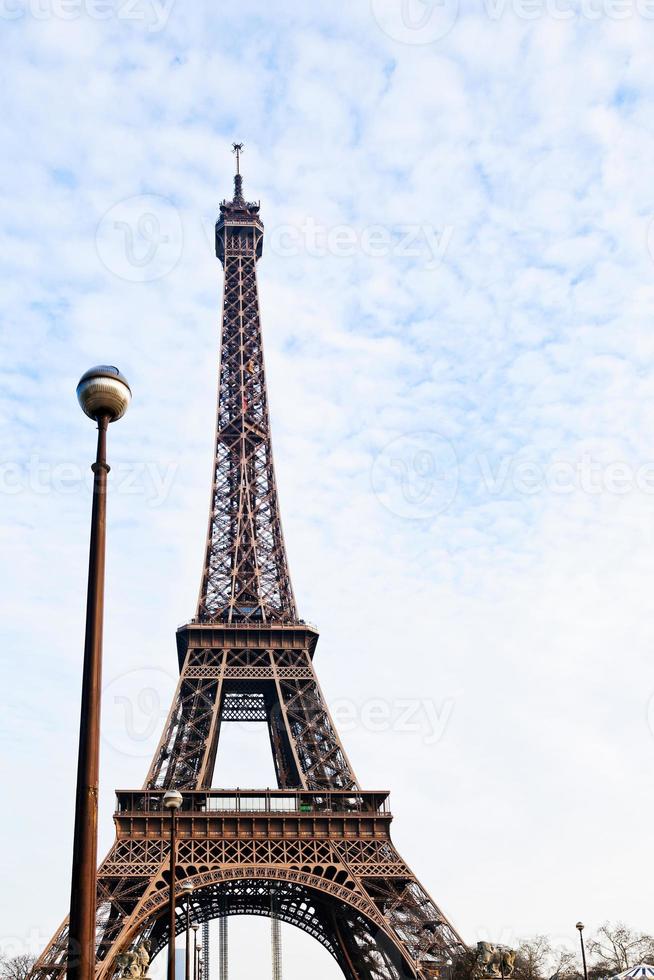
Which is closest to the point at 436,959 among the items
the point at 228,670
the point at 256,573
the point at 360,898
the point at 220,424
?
the point at 360,898

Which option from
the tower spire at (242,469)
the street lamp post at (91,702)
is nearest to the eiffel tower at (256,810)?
the tower spire at (242,469)

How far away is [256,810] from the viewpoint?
58906 millimetres

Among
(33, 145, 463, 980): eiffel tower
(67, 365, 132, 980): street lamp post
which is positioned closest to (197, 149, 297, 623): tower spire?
(33, 145, 463, 980): eiffel tower

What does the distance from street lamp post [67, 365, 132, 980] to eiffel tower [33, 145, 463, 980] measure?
41.0 m

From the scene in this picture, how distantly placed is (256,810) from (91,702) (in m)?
49.4

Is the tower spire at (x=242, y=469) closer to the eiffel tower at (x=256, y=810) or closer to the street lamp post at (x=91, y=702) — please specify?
the eiffel tower at (x=256, y=810)

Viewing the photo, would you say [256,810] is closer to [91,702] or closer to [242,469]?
[242,469]

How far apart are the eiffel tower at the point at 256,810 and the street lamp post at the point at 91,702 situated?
4097 cm

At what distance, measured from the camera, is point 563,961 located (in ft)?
298

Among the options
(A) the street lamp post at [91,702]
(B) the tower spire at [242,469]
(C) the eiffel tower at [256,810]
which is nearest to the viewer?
(A) the street lamp post at [91,702]

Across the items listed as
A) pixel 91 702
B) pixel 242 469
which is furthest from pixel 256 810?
pixel 91 702

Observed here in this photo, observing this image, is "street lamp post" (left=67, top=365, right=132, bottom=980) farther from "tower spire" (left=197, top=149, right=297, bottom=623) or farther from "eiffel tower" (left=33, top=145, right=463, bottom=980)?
"tower spire" (left=197, top=149, right=297, bottom=623)

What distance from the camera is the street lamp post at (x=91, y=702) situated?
37.6 ft

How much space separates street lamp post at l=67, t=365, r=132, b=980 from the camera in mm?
11445
